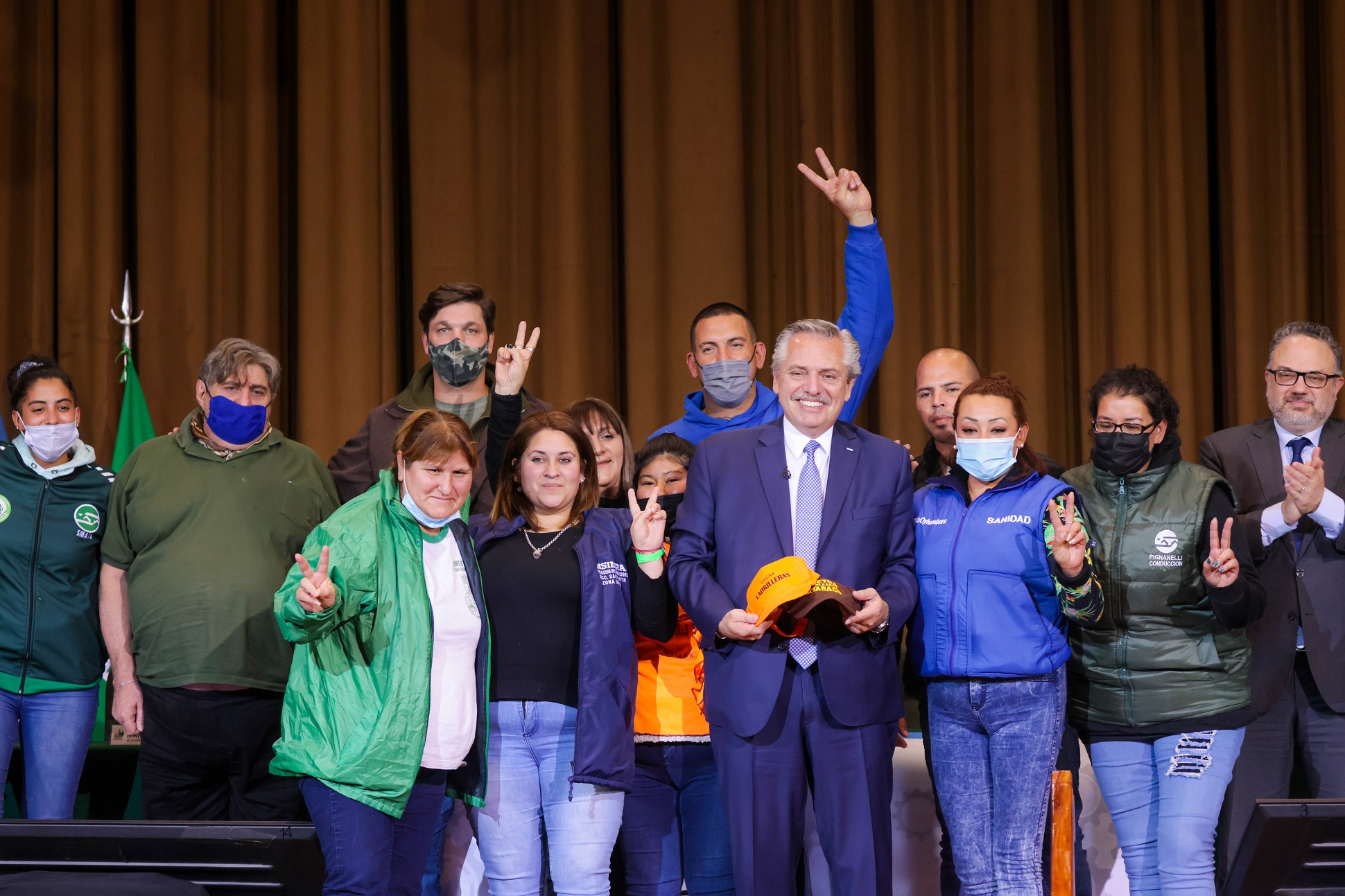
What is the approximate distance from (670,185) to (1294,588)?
129 inches

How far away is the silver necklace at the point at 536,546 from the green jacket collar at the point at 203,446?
2.75ft

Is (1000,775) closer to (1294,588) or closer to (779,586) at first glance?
(779,586)

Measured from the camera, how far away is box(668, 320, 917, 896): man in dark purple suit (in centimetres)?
279

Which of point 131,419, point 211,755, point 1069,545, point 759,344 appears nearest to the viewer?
point 1069,545

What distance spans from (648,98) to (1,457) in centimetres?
331

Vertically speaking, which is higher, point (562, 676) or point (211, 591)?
point (211, 591)

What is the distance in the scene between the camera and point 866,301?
375 cm

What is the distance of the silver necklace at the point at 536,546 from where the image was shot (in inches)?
122

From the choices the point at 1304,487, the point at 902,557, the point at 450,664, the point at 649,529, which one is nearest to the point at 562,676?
the point at 450,664

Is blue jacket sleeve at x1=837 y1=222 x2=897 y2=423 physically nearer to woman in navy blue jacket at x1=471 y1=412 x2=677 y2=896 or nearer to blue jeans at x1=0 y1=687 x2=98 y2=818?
woman in navy blue jacket at x1=471 y1=412 x2=677 y2=896

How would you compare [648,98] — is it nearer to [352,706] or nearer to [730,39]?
[730,39]

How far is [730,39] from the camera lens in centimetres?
589

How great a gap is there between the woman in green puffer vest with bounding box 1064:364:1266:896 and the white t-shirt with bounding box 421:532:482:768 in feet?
4.73

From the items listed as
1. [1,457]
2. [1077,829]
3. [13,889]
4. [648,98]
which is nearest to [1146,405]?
[1077,829]
